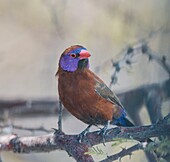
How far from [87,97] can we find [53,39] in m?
0.98

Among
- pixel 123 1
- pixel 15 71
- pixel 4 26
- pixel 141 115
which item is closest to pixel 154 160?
pixel 141 115

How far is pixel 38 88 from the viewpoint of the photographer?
79.7 inches

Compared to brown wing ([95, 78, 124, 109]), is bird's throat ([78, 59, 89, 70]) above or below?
above

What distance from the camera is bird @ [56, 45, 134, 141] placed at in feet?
3.24

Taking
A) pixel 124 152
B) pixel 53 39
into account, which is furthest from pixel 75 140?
pixel 53 39

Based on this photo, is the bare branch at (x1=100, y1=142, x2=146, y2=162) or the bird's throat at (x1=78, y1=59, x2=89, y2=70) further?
the bird's throat at (x1=78, y1=59, x2=89, y2=70)

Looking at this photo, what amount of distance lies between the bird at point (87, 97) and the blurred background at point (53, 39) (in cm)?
14

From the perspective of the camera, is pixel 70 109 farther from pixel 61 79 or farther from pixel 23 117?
pixel 23 117

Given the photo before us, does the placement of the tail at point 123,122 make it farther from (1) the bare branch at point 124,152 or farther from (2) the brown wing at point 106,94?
(1) the bare branch at point 124,152

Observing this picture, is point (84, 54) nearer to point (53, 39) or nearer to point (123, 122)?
point (123, 122)

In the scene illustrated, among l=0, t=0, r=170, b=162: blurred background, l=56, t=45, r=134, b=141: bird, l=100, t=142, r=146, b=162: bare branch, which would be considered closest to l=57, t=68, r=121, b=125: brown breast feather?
l=56, t=45, r=134, b=141: bird

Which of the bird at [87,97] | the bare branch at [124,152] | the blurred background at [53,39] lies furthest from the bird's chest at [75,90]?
the bare branch at [124,152]

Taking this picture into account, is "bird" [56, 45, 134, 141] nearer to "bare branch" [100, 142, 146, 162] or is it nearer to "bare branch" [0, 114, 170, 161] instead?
"bare branch" [0, 114, 170, 161]

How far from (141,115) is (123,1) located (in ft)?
2.08
